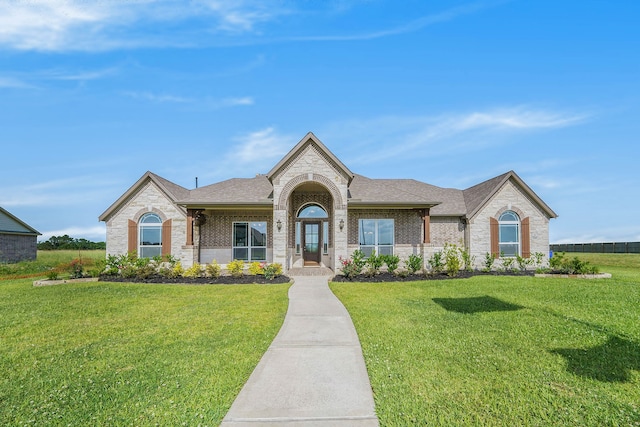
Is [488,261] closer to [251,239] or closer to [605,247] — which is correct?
[251,239]

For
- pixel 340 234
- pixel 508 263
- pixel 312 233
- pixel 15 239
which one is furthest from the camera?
pixel 15 239

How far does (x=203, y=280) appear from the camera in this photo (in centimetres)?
1452

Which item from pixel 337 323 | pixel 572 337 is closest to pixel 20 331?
pixel 337 323

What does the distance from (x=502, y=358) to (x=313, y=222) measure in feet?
46.0

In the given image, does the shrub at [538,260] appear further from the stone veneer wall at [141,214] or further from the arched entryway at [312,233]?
the stone veneer wall at [141,214]

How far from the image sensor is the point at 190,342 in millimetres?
6012

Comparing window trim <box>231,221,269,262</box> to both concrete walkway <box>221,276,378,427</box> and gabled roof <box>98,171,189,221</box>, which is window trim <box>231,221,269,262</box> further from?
concrete walkway <box>221,276,378,427</box>

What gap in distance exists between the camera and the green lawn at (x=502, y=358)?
3.69 meters

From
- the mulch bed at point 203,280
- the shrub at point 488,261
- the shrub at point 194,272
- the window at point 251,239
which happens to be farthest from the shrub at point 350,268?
the shrub at point 488,261

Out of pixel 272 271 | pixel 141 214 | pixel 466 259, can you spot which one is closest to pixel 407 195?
pixel 466 259

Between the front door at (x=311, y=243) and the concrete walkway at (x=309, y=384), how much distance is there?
38.8 ft

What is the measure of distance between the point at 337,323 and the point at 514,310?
4.59m

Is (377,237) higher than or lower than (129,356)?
higher

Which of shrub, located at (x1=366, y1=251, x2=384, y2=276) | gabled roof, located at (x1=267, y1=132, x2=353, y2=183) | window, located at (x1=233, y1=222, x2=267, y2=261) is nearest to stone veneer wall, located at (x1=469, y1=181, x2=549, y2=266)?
shrub, located at (x1=366, y1=251, x2=384, y2=276)
